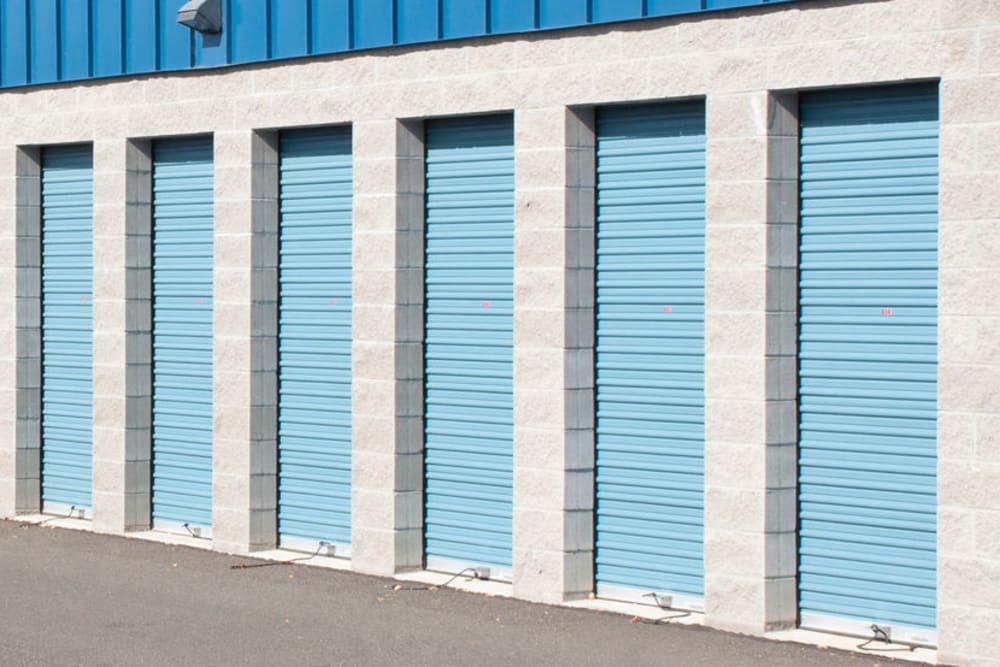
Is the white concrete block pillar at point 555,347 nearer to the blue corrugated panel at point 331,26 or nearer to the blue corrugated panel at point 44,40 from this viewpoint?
the blue corrugated panel at point 331,26

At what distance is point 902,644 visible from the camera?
12852 millimetres

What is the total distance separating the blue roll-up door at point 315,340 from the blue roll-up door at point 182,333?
1.11m

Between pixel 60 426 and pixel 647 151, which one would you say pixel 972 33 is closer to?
pixel 647 151

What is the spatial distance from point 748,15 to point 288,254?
5.80 m

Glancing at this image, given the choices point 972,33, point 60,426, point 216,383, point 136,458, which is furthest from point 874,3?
point 60,426

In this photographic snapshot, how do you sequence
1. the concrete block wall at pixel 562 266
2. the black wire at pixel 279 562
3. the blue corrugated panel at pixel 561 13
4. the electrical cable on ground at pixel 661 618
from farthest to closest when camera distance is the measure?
1. the black wire at pixel 279 562
2. the blue corrugated panel at pixel 561 13
3. the electrical cable on ground at pixel 661 618
4. the concrete block wall at pixel 562 266

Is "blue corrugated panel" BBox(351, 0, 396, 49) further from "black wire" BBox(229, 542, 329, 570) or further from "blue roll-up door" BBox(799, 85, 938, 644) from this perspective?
"black wire" BBox(229, 542, 329, 570)

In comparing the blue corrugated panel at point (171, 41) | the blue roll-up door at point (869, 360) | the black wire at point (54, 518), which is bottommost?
the black wire at point (54, 518)

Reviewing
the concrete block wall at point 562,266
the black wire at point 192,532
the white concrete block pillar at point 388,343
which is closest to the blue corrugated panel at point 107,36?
the concrete block wall at point 562,266

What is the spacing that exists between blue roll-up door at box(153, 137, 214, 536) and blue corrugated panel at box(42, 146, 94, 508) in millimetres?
1111

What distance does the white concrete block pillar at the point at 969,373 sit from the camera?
12.0m

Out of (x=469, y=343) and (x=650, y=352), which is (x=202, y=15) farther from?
(x=650, y=352)

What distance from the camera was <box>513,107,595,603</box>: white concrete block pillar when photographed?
1454 centimetres

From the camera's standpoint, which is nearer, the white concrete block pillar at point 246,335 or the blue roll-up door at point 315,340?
the blue roll-up door at point 315,340
